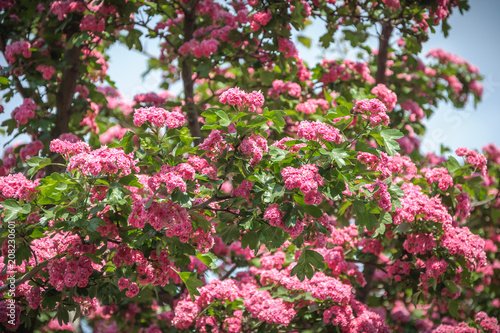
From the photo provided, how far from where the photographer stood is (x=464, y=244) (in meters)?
4.99

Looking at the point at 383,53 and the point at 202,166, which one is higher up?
the point at 383,53

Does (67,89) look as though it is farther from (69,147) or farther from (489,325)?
(489,325)

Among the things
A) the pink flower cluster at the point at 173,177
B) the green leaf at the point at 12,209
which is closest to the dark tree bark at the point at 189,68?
the pink flower cluster at the point at 173,177

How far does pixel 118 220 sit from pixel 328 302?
2.42 m

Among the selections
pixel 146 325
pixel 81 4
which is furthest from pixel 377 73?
pixel 146 325

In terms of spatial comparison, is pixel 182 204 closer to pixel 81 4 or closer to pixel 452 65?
pixel 81 4

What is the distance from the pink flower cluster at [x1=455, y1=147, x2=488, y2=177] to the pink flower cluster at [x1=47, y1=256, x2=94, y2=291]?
13.1 ft

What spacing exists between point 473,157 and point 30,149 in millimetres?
5103

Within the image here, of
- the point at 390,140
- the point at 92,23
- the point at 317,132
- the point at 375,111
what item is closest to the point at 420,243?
the point at 390,140

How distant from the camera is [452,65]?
9531 mm

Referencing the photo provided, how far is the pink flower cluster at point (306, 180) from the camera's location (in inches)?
141

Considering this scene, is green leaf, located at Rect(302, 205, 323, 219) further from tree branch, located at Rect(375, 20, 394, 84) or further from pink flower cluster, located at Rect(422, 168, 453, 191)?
tree branch, located at Rect(375, 20, 394, 84)

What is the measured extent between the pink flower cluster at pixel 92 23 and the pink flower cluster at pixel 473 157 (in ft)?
14.4

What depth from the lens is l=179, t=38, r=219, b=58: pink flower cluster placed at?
624cm
